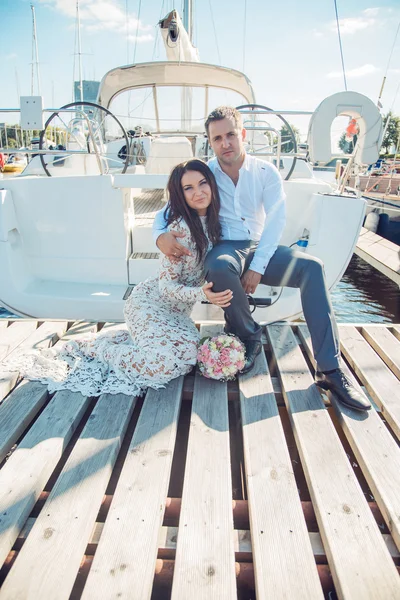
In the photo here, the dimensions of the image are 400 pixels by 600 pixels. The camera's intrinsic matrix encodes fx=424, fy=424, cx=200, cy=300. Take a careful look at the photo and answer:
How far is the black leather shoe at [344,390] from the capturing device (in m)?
1.96

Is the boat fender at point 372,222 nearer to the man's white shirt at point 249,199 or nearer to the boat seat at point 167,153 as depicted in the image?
the boat seat at point 167,153

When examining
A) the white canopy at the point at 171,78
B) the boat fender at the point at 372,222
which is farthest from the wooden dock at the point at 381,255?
the white canopy at the point at 171,78

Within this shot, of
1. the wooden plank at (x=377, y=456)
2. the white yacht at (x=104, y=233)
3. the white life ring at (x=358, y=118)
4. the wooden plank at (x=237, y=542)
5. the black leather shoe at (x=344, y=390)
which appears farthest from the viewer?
the white life ring at (x=358, y=118)

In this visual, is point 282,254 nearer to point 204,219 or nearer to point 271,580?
point 204,219

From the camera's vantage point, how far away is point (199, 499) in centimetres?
143

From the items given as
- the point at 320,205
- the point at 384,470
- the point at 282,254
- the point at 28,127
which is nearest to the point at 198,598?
the point at 384,470

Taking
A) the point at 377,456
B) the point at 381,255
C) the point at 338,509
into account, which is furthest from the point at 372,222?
the point at 338,509

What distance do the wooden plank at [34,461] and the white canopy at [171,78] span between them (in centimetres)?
487

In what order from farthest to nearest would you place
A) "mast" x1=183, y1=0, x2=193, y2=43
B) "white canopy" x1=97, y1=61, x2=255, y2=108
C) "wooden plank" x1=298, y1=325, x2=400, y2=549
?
"mast" x1=183, y1=0, x2=193, y2=43 < "white canopy" x1=97, y1=61, x2=255, y2=108 < "wooden plank" x1=298, y1=325, x2=400, y2=549

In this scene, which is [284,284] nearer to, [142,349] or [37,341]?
[142,349]

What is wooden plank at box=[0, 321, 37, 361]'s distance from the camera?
2613 millimetres

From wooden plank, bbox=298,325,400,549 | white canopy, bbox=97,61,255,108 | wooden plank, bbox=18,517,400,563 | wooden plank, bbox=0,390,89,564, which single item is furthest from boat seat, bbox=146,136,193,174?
wooden plank, bbox=18,517,400,563

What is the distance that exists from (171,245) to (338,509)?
1.41 meters

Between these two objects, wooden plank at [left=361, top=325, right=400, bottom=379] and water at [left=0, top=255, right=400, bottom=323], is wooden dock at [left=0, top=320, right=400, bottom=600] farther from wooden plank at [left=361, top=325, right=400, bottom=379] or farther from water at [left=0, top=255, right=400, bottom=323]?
water at [left=0, top=255, right=400, bottom=323]
